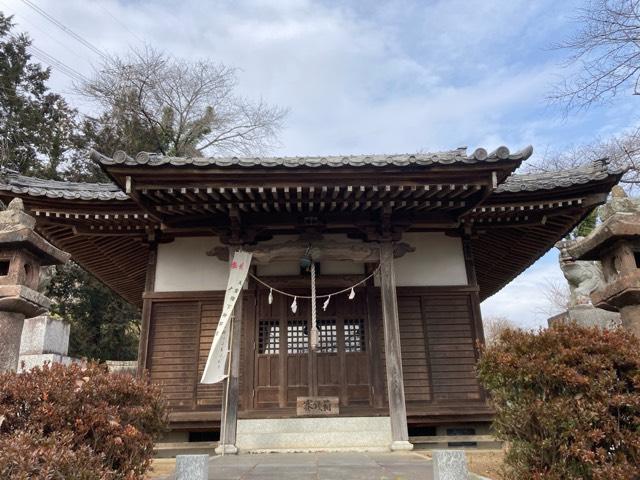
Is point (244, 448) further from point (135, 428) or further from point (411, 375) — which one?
point (135, 428)

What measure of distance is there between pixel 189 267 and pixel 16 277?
12.2ft

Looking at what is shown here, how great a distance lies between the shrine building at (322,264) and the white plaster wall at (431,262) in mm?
27

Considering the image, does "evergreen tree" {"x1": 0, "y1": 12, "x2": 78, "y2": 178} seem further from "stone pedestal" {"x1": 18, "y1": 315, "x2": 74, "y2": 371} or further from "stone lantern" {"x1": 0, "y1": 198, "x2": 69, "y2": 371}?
"stone lantern" {"x1": 0, "y1": 198, "x2": 69, "y2": 371}

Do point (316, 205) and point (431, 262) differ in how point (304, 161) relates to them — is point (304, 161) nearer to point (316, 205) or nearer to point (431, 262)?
point (316, 205)

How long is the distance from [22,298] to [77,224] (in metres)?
3.49

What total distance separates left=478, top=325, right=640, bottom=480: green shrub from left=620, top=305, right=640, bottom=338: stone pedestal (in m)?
1.18

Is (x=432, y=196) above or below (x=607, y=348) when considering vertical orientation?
above

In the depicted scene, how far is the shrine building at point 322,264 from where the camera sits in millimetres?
6547

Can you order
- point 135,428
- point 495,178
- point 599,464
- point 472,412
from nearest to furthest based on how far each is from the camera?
1. point 599,464
2. point 135,428
3. point 495,178
4. point 472,412

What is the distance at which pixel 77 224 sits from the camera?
25.8 ft

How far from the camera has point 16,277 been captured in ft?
15.8

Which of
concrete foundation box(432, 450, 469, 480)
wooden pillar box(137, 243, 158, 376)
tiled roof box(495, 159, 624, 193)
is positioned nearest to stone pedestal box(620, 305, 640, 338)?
concrete foundation box(432, 450, 469, 480)

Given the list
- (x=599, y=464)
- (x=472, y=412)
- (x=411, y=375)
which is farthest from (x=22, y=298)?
(x=472, y=412)

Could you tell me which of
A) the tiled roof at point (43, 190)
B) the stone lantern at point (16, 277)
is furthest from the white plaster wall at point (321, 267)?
the stone lantern at point (16, 277)
